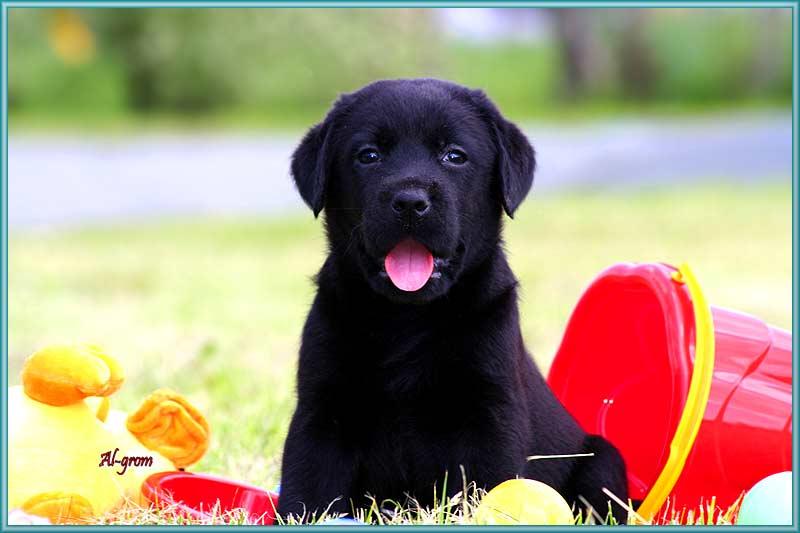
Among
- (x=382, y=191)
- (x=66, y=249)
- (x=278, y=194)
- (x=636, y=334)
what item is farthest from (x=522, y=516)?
(x=278, y=194)

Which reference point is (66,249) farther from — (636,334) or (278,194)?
(636,334)

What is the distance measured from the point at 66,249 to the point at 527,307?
4.44 metres

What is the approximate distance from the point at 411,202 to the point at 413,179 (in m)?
0.07

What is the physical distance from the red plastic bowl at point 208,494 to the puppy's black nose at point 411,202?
839 mm

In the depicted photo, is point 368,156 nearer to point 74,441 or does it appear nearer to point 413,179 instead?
point 413,179

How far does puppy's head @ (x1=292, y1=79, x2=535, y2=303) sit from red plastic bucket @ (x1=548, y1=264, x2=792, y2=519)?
613mm

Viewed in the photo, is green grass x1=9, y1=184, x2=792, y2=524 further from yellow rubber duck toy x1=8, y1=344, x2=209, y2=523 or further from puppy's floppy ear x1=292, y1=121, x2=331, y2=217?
yellow rubber duck toy x1=8, y1=344, x2=209, y2=523

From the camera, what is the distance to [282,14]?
16.3 meters

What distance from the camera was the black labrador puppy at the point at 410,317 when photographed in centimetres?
257

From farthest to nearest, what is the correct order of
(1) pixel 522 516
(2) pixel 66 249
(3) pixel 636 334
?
1. (2) pixel 66 249
2. (3) pixel 636 334
3. (1) pixel 522 516

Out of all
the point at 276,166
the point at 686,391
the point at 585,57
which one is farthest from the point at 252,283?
the point at 585,57

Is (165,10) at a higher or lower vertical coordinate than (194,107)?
higher

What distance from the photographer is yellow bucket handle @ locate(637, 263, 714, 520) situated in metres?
2.70

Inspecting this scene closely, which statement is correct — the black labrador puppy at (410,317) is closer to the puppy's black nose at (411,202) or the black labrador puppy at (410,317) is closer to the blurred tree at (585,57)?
the puppy's black nose at (411,202)
